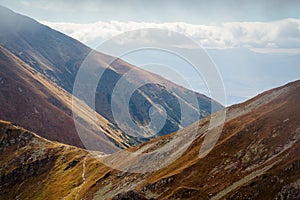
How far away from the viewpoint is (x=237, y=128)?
343 ft

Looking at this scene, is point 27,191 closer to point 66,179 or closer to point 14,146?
point 66,179

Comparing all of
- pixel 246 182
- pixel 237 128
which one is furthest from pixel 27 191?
pixel 246 182

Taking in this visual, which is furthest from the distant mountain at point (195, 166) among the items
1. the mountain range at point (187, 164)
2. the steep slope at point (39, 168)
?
the steep slope at point (39, 168)

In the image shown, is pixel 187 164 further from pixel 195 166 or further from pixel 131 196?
pixel 131 196

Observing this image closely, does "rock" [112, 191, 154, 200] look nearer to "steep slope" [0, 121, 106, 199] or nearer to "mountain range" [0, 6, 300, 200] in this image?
"mountain range" [0, 6, 300, 200]

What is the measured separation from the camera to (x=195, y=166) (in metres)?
92.6

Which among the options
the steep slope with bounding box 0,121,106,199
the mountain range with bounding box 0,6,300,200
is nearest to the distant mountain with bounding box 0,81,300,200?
the mountain range with bounding box 0,6,300,200

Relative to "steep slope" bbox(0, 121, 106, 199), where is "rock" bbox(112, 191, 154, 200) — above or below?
above

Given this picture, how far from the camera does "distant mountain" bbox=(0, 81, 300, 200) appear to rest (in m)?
72.7

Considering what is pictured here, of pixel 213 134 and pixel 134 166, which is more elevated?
pixel 213 134

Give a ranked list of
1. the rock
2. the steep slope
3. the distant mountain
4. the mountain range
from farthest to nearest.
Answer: the steep slope < the rock < the mountain range < the distant mountain

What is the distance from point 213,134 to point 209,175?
27230mm

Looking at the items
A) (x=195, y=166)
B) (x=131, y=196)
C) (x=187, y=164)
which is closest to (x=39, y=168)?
(x=131, y=196)

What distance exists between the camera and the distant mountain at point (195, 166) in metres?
72.7
